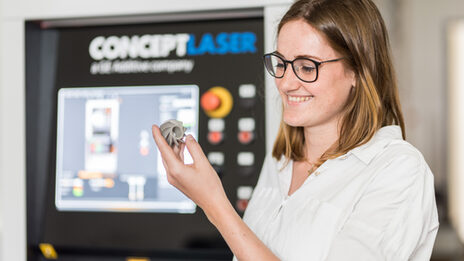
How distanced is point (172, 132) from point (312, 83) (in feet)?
0.92

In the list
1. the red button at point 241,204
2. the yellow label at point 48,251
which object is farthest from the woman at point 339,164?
the yellow label at point 48,251

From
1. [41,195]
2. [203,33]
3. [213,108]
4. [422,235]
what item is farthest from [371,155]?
[41,195]

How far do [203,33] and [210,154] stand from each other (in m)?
0.31

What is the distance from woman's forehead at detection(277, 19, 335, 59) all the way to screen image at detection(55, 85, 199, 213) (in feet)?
1.22

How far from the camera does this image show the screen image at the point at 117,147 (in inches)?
52.8

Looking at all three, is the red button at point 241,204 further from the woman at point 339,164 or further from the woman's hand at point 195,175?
the woman's hand at point 195,175

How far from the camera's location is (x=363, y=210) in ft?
3.06

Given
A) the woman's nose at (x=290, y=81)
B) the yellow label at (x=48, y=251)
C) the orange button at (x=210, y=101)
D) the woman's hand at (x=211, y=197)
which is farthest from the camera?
the yellow label at (x=48, y=251)

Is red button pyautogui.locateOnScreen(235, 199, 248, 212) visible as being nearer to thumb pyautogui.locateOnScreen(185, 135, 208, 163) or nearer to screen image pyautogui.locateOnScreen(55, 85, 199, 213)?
screen image pyautogui.locateOnScreen(55, 85, 199, 213)

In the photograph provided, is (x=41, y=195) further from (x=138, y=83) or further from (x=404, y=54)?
(x=404, y=54)

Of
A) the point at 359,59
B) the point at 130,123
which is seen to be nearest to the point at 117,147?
the point at 130,123

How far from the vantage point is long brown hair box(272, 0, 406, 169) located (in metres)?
0.99

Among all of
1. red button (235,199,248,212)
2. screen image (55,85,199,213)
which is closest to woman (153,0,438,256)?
red button (235,199,248,212)

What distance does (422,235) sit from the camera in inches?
37.8
